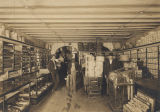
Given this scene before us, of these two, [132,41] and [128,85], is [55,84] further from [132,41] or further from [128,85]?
[132,41]

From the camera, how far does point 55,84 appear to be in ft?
20.0

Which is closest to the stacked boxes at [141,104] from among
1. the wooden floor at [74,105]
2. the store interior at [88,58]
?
the store interior at [88,58]

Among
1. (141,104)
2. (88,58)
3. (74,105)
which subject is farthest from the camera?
(88,58)

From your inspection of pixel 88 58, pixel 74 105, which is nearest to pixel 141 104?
pixel 74 105

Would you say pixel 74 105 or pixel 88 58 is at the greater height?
pixel 88 58

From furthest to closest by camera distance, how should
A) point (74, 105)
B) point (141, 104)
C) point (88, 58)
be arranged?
point (88, 58) → point (74, 105) → point (141, 104)

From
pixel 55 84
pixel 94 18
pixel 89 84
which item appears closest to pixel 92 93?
pixel 89 84

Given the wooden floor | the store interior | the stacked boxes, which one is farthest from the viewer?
the wooden floor

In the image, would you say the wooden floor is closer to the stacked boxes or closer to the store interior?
the store interior

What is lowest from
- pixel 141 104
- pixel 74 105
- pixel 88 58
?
pixel 74 105

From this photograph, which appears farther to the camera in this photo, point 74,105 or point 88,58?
point 88,58

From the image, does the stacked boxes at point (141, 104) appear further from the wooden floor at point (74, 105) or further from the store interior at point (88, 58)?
the wooden floor at point (74, 105)

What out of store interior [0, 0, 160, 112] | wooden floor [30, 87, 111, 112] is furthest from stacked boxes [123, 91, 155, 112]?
wooden floor [30, 87, 111, 112]

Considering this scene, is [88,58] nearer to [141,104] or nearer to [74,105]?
[74,105]
